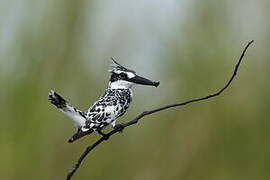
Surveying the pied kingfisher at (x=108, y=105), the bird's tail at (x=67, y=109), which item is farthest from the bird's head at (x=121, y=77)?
the bird's tail at (x=67, y=109)

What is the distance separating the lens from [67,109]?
1.28 metres

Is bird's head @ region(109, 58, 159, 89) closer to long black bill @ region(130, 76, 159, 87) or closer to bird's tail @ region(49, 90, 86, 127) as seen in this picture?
long black bill @ region(130, 76, 159, 87)

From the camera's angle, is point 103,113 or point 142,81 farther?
point 103,113

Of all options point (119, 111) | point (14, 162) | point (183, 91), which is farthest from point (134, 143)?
point (119, 111)

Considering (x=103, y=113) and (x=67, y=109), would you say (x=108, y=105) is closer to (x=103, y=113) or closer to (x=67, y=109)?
(x=103, y=113)

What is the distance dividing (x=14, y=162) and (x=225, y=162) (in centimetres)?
110

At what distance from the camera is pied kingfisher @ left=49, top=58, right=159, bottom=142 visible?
4.18 feet

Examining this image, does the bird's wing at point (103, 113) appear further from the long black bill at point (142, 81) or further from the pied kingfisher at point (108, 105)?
the long black bill at point (142, 81)

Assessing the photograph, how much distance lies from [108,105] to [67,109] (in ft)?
0.65

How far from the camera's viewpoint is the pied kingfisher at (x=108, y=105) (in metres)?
1.27

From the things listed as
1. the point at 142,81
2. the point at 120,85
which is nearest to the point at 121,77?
the point at 120,85

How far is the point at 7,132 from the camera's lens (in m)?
3.36

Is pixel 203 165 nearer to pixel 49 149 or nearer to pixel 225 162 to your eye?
pixel 225 162

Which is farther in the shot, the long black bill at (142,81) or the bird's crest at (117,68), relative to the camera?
the bird's crest at (117,68)
